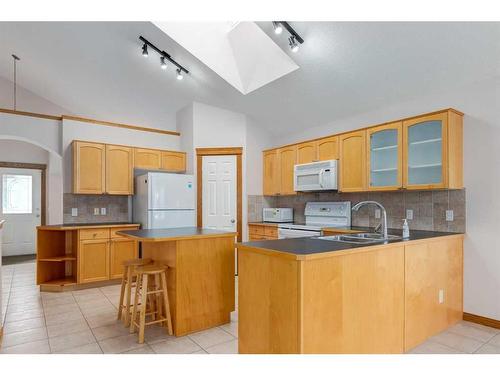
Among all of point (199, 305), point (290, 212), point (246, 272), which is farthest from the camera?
point (290, 212)

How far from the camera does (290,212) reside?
5.06m

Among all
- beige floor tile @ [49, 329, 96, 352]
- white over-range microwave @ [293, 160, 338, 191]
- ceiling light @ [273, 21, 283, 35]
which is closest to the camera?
beige floor tile @ [49, 329, 96, 352]

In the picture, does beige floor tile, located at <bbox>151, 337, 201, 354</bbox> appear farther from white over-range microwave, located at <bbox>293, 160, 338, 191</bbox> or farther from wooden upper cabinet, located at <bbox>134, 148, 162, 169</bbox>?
wooden upper cabinet, located at <bbox>134, 148, 162, 169</bbox>

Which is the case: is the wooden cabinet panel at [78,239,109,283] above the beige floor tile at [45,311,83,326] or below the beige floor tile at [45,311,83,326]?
above

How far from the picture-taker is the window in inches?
259

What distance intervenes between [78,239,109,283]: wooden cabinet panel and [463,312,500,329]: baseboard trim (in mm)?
4368

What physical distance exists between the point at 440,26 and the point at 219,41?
2.43 meters

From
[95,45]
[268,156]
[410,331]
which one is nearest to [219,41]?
[95,45]

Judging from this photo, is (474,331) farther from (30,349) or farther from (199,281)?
(30,349)

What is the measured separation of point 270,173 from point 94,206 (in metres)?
2.87

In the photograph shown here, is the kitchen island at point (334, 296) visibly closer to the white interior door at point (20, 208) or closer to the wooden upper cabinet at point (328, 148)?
the wooden upper cabinet at point (328, 148)

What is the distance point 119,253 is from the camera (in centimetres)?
453

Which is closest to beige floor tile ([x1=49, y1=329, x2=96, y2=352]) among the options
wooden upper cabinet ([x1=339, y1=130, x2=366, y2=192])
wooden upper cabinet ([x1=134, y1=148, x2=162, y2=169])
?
wooden upper cabinet ([x1=134, y1=148, x2=162, y2=169])
